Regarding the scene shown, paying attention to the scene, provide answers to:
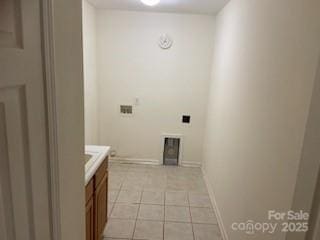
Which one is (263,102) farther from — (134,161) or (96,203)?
(134,161)

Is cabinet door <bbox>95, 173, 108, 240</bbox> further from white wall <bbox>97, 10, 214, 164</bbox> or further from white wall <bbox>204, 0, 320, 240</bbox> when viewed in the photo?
white wall <bbox>97, 10, 214, 164</bbox>

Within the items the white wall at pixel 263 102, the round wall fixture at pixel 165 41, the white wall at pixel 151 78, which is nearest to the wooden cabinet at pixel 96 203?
the white wall at pixel 263 102

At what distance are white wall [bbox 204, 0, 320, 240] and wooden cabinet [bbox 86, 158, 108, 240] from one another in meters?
1.15

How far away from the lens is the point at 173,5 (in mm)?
3172

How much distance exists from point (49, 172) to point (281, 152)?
44.6 inches

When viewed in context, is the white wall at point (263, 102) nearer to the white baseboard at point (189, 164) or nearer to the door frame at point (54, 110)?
the door frame at point (54, 110)

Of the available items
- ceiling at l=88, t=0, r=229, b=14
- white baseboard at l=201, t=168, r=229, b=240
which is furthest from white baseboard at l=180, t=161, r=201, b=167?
ceiling at l=88, t=0, r=229, b=14

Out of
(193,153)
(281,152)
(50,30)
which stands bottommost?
(193,153)

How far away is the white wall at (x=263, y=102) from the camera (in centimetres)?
113

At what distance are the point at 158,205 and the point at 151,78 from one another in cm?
192

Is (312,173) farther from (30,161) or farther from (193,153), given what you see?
(193,153)

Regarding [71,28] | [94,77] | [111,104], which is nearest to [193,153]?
[111,104]

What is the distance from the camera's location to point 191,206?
2.95m

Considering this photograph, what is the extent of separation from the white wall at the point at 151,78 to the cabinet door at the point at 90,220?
2273mm
